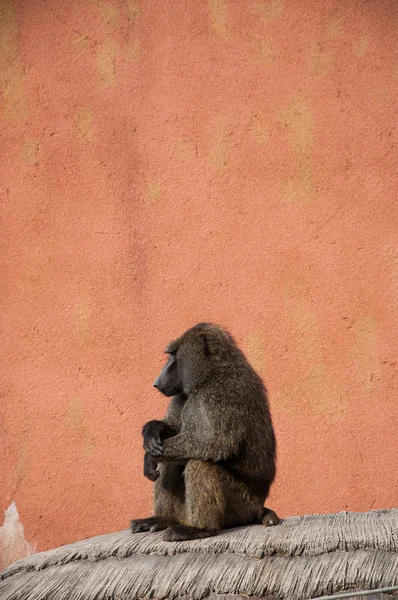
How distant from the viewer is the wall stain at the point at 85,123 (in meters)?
6.24

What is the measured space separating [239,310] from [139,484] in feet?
4.42

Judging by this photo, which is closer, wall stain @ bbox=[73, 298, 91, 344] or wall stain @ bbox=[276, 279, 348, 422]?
wall stain @ bbox=[276, 279, 348, 422]

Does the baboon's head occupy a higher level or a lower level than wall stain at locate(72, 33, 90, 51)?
lower

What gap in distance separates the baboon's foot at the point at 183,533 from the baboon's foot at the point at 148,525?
0.86 feet

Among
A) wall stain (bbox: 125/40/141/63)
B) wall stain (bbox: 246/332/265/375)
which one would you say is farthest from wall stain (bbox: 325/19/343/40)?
wall stain (bbox: 246/332/265/375)

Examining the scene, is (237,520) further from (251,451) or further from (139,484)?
(139,484)

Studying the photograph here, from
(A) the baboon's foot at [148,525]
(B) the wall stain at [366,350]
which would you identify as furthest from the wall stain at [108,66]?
(A) the baboon's foot at [148,525]

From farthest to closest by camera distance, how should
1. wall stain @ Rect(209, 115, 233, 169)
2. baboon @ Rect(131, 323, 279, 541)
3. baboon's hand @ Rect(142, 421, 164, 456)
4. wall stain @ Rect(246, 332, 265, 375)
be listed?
1. wall stain @ Rect(209, 115, 233, 169)
2. wall stain @ Rect(246, 332, 265, 375)
3. baboon's hand @ Rect(142, 421, 164, 456)
4. baboon @ Rect(131, 323, 279, 541)

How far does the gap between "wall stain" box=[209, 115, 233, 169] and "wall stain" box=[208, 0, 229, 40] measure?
590 millimetres

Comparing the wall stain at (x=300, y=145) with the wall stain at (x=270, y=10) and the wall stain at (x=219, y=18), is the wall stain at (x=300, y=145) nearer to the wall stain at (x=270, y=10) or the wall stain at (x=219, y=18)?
the wall stain at (x=270, y=10)

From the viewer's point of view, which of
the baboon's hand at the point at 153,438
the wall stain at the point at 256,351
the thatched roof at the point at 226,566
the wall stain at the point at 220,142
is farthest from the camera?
the wall stain at the point at 220,142

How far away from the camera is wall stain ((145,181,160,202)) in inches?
241

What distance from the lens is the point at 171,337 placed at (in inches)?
234

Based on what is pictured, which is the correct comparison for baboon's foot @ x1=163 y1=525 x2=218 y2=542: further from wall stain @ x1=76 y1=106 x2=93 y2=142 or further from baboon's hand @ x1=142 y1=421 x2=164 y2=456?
wall stain @ x1=76 y1=106 x2=93 y2=142
